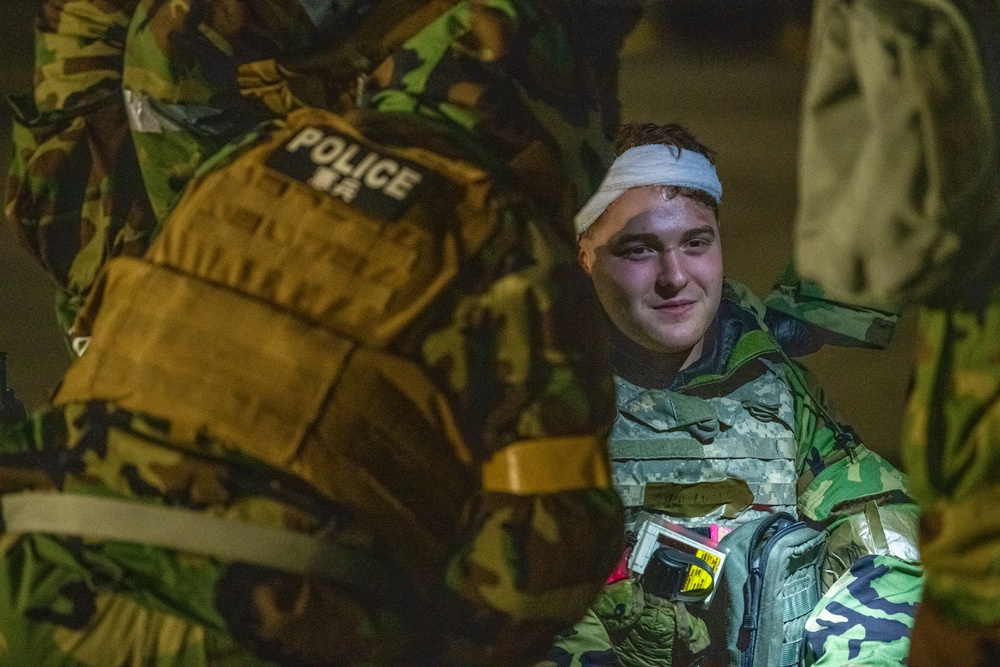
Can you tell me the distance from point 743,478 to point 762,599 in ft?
0.47

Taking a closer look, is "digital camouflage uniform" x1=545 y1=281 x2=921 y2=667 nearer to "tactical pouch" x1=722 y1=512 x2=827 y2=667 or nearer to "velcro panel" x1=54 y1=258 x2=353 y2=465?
"tactical pouch" x1=722 y1=512 x2=827 y2=667

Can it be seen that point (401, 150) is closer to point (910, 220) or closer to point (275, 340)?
point (275, 340)

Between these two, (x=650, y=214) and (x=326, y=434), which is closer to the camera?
(x=326, y=434)

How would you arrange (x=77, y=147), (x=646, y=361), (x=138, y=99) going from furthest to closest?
1. (x=646, y=361)
2. (x=77, y=147)
3. (x=138, y=99)

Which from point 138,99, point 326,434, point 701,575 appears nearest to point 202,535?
point 326,434

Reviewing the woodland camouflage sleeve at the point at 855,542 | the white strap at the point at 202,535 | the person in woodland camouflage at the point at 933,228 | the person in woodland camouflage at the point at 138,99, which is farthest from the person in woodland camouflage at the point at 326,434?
the woodland camouflage sleeve at the point at 855,542

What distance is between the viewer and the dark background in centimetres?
152

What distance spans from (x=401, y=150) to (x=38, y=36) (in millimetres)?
553

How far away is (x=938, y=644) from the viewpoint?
0.66 m

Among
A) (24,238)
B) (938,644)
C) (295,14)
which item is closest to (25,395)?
(24,238)

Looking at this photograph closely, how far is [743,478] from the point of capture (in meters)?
1.45

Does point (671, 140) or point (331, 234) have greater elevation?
point (671, 140)

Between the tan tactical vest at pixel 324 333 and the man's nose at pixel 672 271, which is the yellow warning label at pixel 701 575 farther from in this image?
the tan tactical vest at pixel 324 333

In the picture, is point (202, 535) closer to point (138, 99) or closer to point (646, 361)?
point (138, 99)
